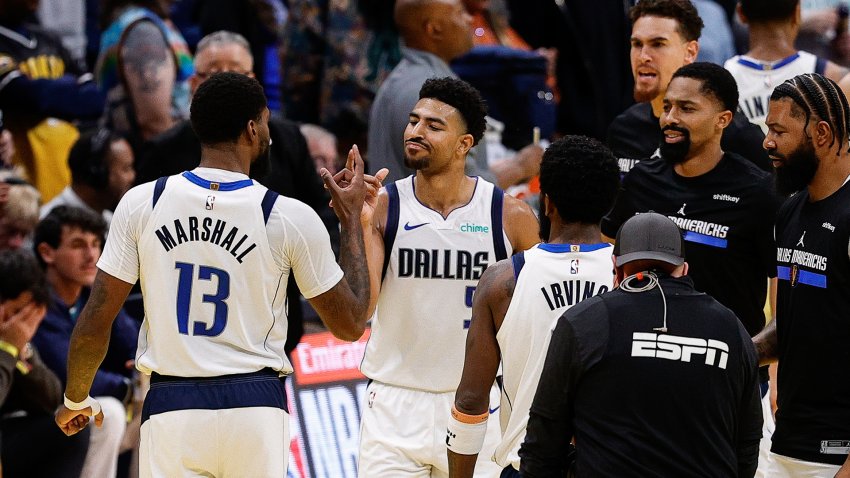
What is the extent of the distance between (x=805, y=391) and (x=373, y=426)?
2.06 m

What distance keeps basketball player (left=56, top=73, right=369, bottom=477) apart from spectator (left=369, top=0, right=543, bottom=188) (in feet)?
8.11

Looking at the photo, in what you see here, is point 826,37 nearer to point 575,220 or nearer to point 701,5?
point 701,5

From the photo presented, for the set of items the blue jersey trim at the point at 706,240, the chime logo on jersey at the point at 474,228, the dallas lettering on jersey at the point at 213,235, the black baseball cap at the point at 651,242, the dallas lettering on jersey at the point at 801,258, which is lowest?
the chime logo on jersey at the point at 474,228

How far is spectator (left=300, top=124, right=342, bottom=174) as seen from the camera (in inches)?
402

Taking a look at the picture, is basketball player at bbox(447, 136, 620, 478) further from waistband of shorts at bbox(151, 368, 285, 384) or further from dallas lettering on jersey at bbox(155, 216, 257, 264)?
dallas lettering on jersey at bbox(155, 216, 257, 264)

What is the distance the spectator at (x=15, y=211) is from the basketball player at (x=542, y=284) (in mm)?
4590

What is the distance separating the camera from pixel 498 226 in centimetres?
672

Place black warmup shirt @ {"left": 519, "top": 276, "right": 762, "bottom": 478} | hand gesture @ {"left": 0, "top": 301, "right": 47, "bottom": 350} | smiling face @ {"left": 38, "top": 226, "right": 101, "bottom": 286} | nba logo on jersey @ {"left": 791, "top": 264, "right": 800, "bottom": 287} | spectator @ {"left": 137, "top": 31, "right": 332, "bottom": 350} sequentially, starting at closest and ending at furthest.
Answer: black warmup shirt @ {"left": 519, "top": 276, "right": 762, "bottom": 478} → nba logo on jersey @ {"left": 791, "top": 264, "right": 800, "bottom": 287} → spectator @ {"left": 137, "top": 31, "right": 332, "bottom": 350} → hand gesture @ {"left": 0, "top": 301, "right": 47, "bottom": 350} → smiling face @ {"left": 38, "top": 226, "right": 101, "bottom": 286}

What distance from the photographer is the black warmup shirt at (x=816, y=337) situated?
18.0ft

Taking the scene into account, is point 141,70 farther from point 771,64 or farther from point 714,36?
point 771,64

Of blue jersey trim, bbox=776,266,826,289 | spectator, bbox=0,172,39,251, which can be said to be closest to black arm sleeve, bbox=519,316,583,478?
blue jersey trim, bbox=776,266,826,289

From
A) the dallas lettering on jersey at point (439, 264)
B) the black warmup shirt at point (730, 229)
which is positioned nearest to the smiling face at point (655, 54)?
the black warmup shirt at point (730, 229)

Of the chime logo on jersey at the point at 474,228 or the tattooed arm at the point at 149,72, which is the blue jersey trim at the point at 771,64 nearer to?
the chime logo on jersey at the point at 474,228

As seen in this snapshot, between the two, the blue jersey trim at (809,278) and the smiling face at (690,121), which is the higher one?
the smiling face at (690,121)
